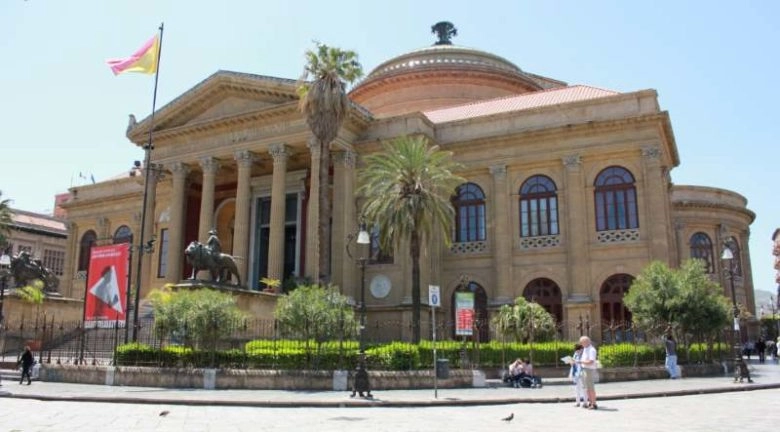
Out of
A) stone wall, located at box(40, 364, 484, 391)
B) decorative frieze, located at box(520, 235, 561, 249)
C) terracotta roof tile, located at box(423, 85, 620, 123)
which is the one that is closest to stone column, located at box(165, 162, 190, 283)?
terracotta roof tile, located at box(423, 85, 620, 123)

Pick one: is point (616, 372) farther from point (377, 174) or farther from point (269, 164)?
point (269, 164)

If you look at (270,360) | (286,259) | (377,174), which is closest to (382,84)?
(286,259)

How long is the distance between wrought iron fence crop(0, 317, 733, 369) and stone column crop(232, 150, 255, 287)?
266 inches

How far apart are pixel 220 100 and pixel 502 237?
60.3ft

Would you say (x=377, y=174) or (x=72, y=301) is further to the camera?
(x=72, y=301)

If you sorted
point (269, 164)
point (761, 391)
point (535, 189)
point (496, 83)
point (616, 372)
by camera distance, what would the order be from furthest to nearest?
point (496, 83), point (269, 164), point (535, 189), point (616, 372), point (761, 391)

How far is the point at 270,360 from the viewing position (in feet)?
72.1

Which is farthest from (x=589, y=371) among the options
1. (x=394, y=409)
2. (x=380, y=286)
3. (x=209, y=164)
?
(x=209, y=164)

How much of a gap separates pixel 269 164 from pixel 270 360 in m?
22.6

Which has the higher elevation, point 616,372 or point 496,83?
point 496,83

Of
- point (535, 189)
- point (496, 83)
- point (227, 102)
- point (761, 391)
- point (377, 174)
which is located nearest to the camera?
point (761, 391)

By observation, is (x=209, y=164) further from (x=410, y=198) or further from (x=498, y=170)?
(x=498, y=170)

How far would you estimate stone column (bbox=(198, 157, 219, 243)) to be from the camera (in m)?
38.9

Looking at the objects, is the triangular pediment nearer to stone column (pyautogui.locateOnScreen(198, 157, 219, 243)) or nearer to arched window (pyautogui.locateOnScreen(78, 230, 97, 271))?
stone column (pyautogui.locateOnScreen(198, 157, 219, 243))
